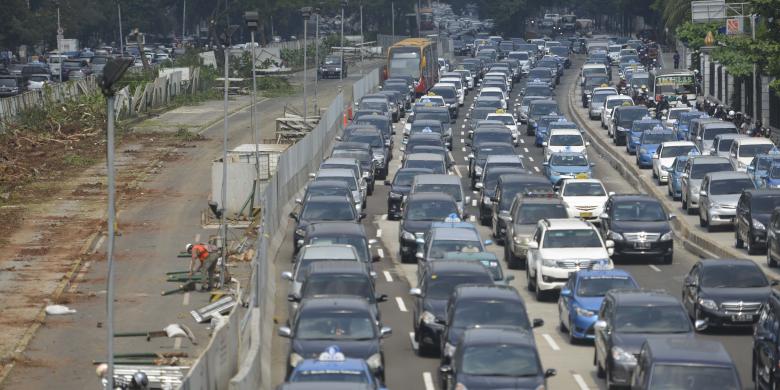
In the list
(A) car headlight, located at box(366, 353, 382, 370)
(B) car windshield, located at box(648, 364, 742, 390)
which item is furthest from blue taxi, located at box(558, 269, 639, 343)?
(B) car windshield, located at box(648, 364, 742, 390)

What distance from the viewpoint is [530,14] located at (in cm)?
18550

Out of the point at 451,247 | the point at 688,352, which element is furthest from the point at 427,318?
the point at 688,352

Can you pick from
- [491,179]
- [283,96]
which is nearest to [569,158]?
[491,179]

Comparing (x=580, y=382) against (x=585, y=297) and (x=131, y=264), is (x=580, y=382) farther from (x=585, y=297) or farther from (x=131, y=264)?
(x=131, y=264)

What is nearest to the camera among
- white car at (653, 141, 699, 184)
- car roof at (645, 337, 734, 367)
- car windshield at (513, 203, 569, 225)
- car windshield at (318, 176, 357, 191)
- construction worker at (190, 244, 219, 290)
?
car roof at (645, 337, 734, 367)

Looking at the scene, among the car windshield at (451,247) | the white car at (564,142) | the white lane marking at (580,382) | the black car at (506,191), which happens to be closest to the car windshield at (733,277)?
the white lane marking at (580,382)

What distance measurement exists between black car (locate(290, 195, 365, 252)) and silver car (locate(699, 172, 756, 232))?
9654 millimetres

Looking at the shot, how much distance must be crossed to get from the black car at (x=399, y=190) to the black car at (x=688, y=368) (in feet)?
88.5

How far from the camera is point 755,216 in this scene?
1645 inches

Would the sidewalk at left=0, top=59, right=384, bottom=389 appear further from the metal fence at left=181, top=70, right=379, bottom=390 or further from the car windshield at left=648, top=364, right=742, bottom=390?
the car windshield at left=648, top=364, right=742, bottom=390

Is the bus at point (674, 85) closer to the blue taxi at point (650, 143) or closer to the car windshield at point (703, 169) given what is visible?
the blue taxi at point (650, 143)

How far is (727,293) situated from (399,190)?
20728 millimetres

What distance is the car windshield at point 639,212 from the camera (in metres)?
42.4

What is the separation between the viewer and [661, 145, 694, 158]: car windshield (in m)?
57.0
